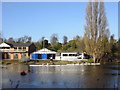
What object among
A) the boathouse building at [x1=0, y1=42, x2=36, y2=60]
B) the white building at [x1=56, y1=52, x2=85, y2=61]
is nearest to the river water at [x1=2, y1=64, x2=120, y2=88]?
the white building at [x1=56, y1=52, x2=85, y2=61]

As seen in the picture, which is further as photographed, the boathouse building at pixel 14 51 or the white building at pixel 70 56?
the boathouse building at pixel 14 51

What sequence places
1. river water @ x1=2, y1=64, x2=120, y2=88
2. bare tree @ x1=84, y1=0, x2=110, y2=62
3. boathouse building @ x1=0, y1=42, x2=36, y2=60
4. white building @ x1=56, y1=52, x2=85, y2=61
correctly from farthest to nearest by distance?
boathouse building @ x1=0, y1=42, x2=36, y2=60
white building @ x1=56, y1=52, x2=85, y2=61
bare tree @ x1=84, y1=0, x2=110, y2=62
river water @ x1=2, y1=64, x2=120, y2=88

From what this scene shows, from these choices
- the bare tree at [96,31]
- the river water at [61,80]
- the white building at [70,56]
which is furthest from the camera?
the white building at [70,56]

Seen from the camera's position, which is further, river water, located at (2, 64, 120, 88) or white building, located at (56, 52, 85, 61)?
white building, located at (56, 52, 85, 61)

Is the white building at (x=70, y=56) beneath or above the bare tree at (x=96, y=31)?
beneath

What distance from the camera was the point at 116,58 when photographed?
35.3 metres

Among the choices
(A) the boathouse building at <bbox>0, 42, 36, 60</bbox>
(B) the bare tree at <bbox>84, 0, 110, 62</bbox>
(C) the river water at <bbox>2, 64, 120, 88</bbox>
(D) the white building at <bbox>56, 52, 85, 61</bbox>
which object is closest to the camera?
(C) the river water at <bbox>2, 64, 120, 88</bbox>

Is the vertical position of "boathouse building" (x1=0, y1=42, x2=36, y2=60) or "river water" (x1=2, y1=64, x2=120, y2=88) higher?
"boathouse building" (x1=0, y1=42, x2=36, y2=60)

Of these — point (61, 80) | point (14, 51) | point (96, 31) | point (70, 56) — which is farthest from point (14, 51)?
point (61, 80)

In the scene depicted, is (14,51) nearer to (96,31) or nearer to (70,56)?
(70,56)

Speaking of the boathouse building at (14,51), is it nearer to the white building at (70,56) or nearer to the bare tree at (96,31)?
the white building at (70,56)

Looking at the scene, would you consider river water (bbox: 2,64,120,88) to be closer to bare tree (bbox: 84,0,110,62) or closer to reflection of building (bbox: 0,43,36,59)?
bare tree (bbox: 84,0,110,62)

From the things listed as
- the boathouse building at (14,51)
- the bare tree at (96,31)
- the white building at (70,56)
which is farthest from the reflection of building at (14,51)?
the bare tree at (96,31)

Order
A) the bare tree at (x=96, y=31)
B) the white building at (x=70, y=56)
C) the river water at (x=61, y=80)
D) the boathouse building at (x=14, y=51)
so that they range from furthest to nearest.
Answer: the boathouse building at (x=14, y=51), the white building at (x=70, y=56), the bare tree at (x=96, y=31), the river water at (x=61, y=80)
